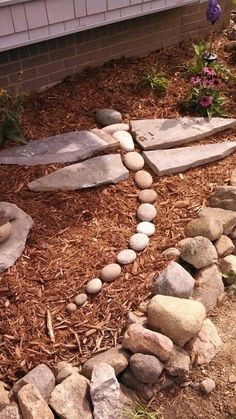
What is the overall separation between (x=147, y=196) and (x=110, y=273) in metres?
0.75

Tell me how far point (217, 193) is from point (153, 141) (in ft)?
2.39

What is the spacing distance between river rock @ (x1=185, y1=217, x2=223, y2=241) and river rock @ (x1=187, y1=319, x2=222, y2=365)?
0.59 m

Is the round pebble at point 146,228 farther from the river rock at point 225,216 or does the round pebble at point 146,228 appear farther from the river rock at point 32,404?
the river rock at point 32,404

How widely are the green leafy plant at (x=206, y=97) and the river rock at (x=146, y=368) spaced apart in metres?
2.36

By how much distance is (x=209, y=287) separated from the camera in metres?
2.68

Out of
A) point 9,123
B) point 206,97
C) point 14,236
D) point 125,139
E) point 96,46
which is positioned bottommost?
point 14,236

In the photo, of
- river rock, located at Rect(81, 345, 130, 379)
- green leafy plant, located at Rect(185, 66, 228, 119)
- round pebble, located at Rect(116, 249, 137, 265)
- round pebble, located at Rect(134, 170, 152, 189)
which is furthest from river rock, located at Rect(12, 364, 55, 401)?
green leafy plant, located at Rect(185, 66, 228, 119)

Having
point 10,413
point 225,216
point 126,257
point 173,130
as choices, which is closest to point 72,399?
point 10,413

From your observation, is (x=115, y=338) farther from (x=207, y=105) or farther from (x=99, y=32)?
(x=99, y=32)

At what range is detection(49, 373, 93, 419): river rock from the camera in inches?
83.3

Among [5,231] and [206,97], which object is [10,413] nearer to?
[5,231]

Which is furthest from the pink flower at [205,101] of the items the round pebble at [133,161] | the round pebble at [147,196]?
the round pebble at [147,196]

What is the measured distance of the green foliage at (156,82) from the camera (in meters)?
4.15

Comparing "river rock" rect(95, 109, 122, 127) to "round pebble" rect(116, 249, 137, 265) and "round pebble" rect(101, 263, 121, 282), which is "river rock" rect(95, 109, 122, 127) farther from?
"round pebble" rect(101, 263, 121, 282)
